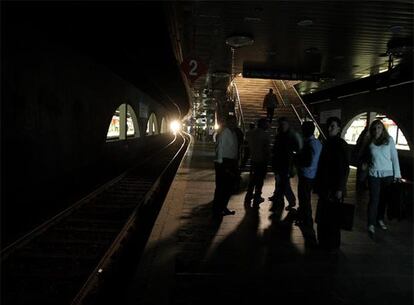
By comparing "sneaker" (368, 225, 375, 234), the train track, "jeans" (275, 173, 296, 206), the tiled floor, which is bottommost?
the train track

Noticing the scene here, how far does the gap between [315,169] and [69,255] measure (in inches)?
162

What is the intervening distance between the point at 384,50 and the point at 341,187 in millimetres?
9549

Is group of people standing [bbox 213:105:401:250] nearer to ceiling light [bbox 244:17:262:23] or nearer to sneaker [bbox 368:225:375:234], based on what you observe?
sneaker [bbox 368:225:375:234]

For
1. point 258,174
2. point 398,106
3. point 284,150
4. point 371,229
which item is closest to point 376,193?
point 371,229

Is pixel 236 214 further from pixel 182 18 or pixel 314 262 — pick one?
pixel 182 18

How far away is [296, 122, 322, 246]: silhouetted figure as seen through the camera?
5.27m

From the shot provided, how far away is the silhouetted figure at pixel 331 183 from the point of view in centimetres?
451

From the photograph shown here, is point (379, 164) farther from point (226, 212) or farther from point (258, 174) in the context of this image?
point (226, 212)

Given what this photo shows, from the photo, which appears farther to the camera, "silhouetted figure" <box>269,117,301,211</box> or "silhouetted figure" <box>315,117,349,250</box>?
"silhouetted figure" <box>269,117,301,211</box>

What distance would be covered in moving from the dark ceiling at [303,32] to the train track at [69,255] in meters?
5.49

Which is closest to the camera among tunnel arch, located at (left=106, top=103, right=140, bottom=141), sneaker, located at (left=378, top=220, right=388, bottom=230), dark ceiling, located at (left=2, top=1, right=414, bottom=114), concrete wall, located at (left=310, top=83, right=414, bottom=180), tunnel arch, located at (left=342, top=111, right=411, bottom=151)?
sneaker, located at (left=378, top=220, right=388, bottom=230)

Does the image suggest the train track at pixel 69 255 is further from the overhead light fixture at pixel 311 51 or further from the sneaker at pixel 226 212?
the overhead light fixture at pixel 311 51

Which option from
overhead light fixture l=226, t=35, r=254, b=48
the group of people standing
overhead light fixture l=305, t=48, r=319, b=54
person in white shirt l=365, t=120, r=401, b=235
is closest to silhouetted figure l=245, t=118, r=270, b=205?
the group of people standing

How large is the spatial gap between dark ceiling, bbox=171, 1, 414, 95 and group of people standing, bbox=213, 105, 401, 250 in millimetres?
3388
